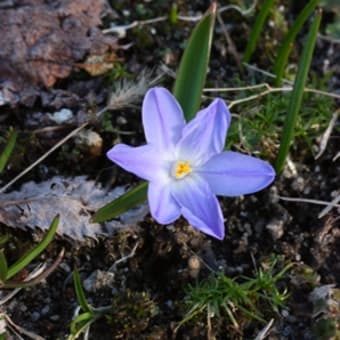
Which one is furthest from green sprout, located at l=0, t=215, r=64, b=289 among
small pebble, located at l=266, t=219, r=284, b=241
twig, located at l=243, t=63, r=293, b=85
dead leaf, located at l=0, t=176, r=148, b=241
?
twig, located at l=243, t=63, r=293, b=85

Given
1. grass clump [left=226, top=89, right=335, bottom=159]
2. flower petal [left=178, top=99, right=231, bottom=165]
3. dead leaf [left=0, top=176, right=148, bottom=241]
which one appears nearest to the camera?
flower petal [left=178, top=99, right=231, bottom=165]

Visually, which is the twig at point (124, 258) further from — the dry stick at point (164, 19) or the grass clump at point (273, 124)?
the dry stick at point (164, 19)

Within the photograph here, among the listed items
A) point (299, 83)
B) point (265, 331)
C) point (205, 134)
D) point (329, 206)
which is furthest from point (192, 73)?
point (265, 331)

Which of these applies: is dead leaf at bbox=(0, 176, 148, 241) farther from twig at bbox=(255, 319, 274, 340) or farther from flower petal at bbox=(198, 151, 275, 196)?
twig at bbox=(255, 319, 274, 340)

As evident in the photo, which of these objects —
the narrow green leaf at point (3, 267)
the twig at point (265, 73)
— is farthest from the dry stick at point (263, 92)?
the narrow green leaf at point (3, 267)

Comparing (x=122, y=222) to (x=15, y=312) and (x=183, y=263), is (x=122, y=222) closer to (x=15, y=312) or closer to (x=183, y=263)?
(x=183, y=263)

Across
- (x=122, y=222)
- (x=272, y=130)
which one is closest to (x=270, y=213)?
(x=272, y=130)
